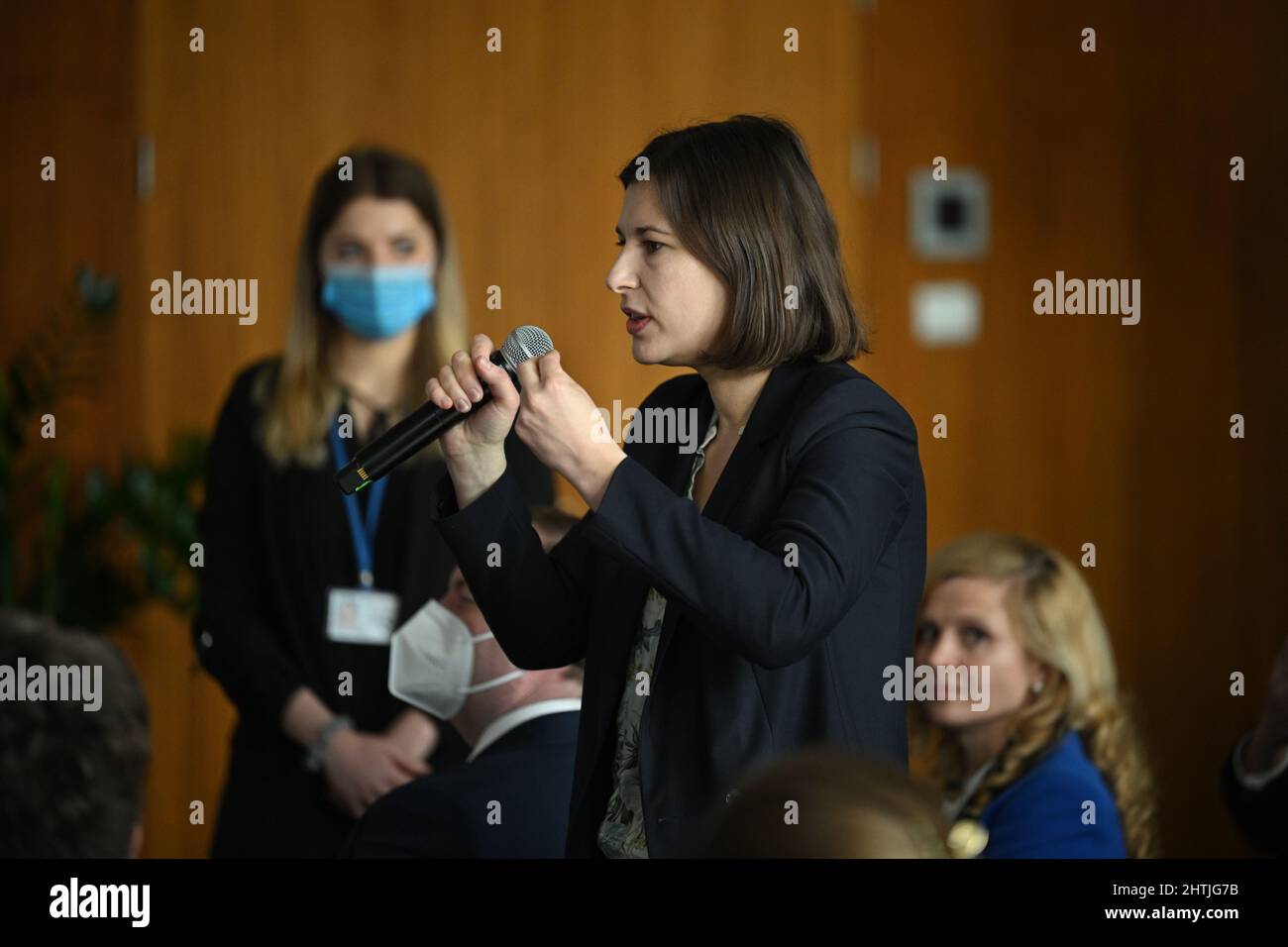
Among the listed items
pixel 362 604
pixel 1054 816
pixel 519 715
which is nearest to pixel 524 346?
pixel 519 715

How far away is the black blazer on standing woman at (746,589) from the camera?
5.28ft

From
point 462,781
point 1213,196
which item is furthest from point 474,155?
point 462,781

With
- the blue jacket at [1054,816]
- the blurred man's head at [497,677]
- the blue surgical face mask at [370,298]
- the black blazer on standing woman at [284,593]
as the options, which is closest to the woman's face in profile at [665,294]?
the blurred man's head at [497,677]

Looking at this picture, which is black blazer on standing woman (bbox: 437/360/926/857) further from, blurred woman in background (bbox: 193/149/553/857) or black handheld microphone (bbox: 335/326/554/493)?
blurred woman in background (bbox: 193/149/553/857)

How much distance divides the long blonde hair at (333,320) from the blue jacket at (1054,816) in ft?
4.86

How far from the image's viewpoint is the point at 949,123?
5043 millimetres

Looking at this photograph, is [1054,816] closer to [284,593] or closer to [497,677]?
[497,677]

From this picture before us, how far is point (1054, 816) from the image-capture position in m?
2.43

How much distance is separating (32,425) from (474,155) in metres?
1.70

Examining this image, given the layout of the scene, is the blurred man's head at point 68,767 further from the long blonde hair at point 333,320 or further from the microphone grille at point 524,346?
the long blonde hair at point 333,320

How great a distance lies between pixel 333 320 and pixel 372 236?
0.20 meters

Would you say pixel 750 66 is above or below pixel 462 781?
above
